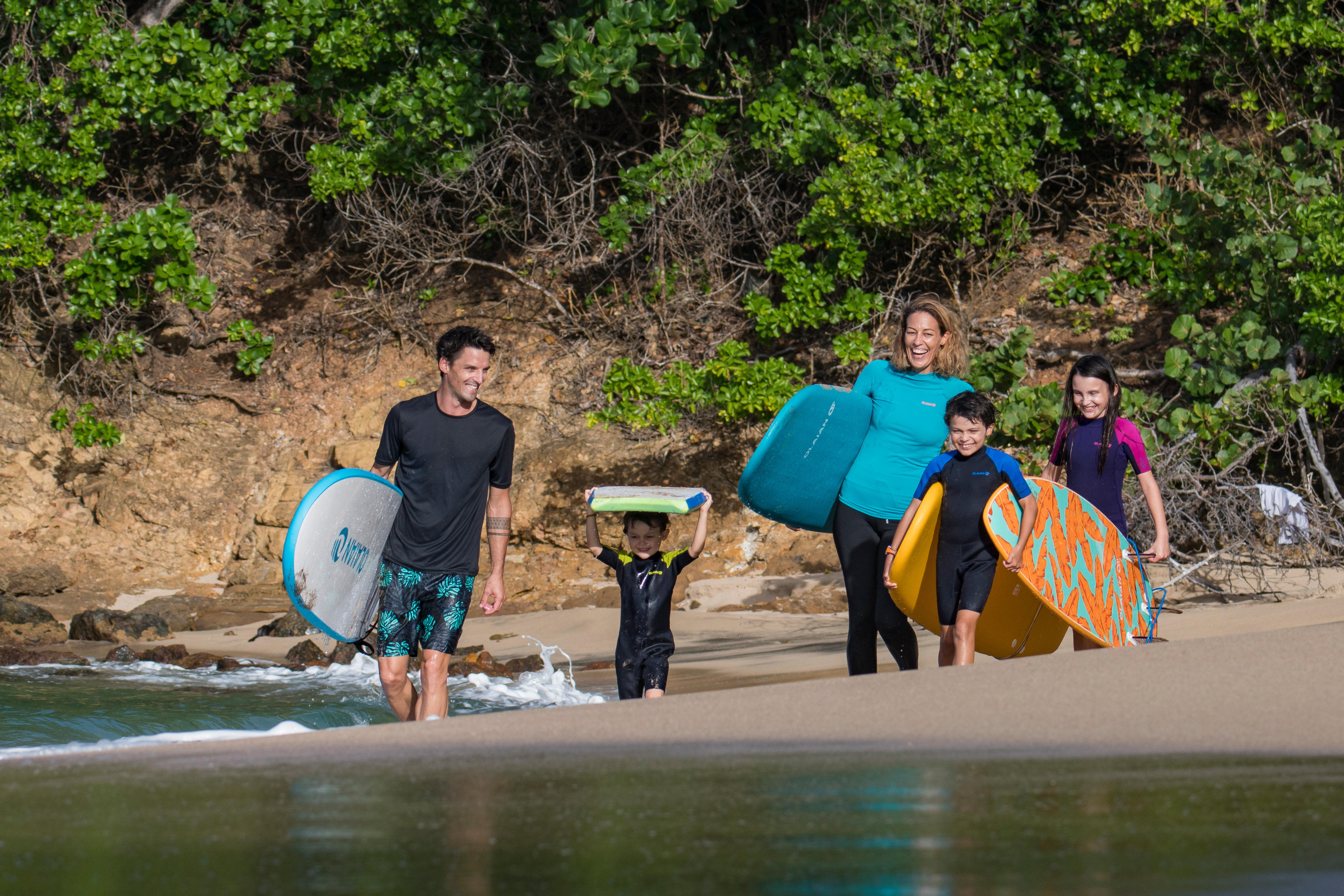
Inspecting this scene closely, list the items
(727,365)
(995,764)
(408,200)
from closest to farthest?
(995,764) → (727,365) → (408,200)

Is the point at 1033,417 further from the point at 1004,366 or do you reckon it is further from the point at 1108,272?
the point at 1108,272

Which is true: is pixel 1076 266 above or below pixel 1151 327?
above

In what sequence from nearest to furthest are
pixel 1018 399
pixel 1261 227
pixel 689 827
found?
pixel 689 827, pixel 1261 227, pixel 1018 399

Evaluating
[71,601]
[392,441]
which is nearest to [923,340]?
[392,441]

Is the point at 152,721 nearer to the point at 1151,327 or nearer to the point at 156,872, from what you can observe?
the point at 156,872

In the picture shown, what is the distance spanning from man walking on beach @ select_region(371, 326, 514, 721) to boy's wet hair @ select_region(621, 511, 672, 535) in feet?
1.88

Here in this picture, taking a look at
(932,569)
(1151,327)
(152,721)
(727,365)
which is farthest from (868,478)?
(1151,327)

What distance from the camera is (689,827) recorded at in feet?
8.55

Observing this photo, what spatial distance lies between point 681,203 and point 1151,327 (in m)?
4.10

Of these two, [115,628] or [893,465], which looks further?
[115,628]

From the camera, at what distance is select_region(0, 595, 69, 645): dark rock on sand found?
30.0ft

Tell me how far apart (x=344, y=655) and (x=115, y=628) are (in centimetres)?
205

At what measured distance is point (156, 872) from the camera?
7.75 feet

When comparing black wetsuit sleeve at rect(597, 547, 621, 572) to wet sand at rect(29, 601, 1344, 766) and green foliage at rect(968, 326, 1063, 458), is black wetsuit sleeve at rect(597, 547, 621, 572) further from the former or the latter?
green foliage at rect(968, 326, 1063, 458)
